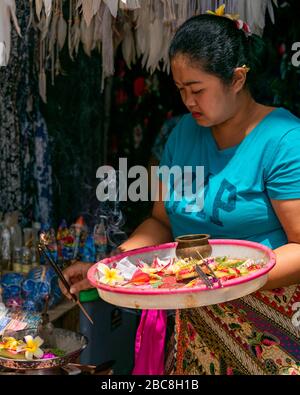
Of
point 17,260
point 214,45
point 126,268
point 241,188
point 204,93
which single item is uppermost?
point 214,45

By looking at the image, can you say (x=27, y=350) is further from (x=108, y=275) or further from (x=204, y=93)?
(x=204, y=93)

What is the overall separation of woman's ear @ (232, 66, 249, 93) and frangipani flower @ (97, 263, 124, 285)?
0.68 meters

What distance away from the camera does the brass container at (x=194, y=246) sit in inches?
75.9

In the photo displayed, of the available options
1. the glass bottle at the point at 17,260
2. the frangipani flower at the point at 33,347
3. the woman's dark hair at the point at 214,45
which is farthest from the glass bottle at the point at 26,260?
the woman's dark hair at the point at 214,45

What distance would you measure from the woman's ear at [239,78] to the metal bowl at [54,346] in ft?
3.12

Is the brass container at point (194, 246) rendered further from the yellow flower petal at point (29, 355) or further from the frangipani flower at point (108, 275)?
the yellow flower petal at point (29, 355)

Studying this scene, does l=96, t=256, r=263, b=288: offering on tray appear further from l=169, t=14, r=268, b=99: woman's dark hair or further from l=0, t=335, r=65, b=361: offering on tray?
l=169, t=14, r=268, b=99: woman's dark hair

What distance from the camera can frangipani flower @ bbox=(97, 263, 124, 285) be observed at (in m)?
1.87

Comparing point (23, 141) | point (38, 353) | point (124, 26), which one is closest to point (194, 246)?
point (38, 353)

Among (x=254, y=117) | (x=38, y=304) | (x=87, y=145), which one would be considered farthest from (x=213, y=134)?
(x=87, y=145)

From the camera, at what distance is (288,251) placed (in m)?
1.89

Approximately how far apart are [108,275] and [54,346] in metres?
0.42

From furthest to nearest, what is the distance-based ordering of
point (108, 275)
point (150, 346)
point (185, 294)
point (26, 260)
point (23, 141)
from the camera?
point (23, 141)
point (26, 260)
point (150, 346)
point (108, 275)
point (185, 294)
